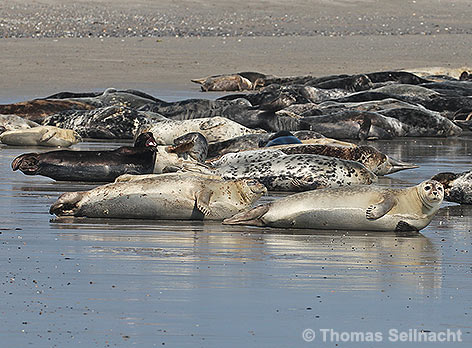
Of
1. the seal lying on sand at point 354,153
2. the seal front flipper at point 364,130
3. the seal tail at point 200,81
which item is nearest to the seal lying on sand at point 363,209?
the seal lying on sand at point 354,153

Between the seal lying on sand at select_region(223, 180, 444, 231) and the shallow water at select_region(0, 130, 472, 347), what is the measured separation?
0.13 meters

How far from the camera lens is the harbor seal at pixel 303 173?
872 cm

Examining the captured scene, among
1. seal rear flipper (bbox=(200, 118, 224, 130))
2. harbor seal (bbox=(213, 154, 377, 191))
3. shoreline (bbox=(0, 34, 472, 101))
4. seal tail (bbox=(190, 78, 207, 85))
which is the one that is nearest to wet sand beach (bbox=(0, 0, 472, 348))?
harbor seal (bbox=(213, 154, 377, 191))

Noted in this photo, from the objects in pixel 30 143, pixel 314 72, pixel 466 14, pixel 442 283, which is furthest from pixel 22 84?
pixel 466 14

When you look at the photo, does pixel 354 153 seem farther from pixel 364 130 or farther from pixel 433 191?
pixel 364 130

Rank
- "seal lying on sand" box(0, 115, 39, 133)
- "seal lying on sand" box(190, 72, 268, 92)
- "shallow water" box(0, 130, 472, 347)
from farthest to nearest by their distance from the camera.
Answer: "seal lying on sand" box(190, 72, 268, 92)
"seal lying on sand" box(0, 115, 39, 133)
"shallow water" box(0, 130, 472, 347)

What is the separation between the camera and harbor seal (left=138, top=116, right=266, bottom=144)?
12.7m

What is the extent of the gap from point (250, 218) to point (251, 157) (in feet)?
8.03

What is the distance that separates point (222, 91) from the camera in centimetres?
2283

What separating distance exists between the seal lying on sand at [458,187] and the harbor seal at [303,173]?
0.63 meters

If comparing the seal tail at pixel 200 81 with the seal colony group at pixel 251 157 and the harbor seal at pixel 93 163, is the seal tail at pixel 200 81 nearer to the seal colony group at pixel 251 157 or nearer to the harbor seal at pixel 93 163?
the seal colony group at pixel 251 157

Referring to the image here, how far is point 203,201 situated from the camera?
276 inches

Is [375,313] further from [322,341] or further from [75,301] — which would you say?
[75,301]

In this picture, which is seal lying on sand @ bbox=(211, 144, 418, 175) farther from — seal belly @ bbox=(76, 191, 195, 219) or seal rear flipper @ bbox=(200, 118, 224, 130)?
seal rear flipper @ bbox=(200, 118, 224, 130)
